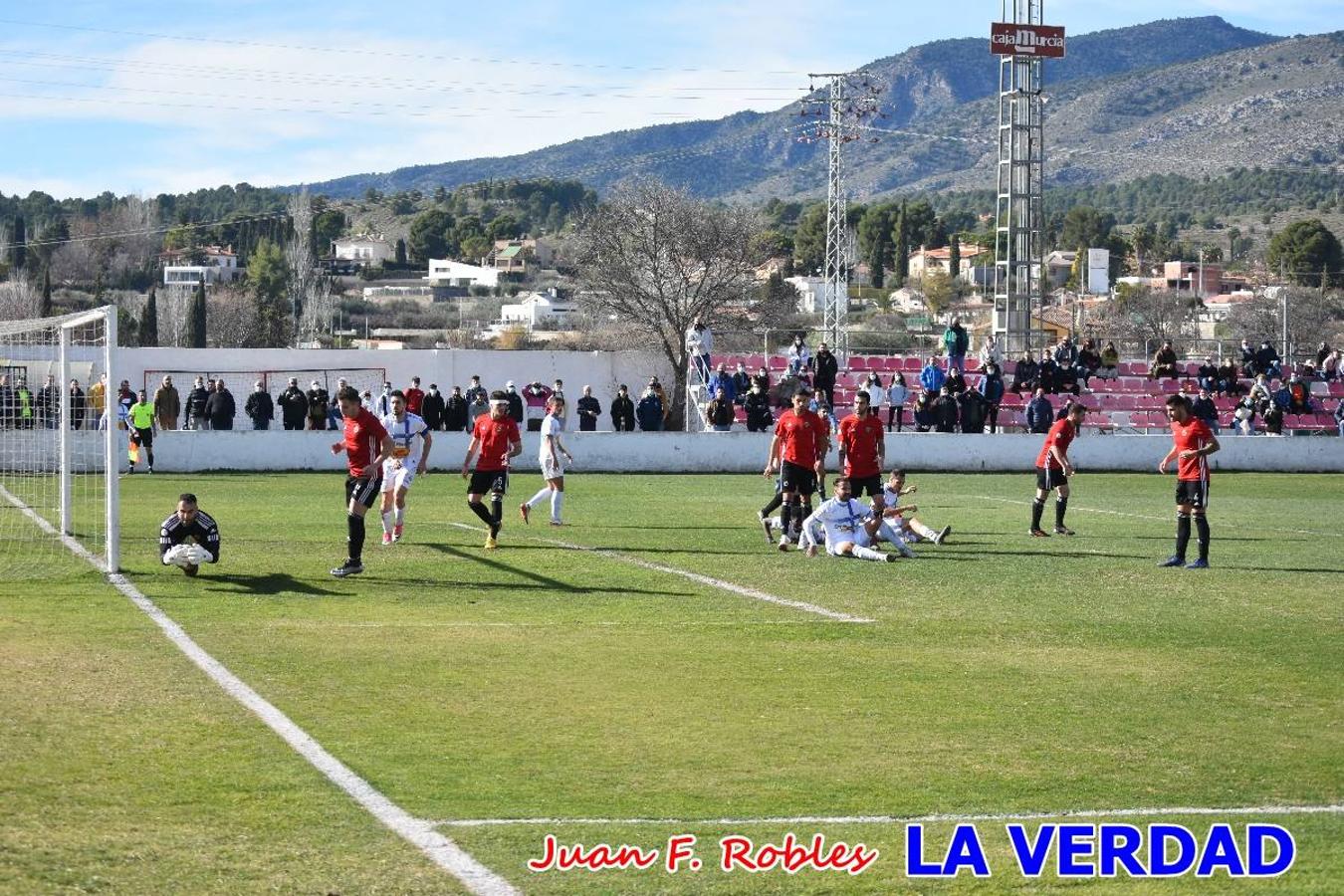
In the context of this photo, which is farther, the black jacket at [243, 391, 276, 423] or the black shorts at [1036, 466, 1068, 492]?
the black jacket at [243, 391, 276, 423]

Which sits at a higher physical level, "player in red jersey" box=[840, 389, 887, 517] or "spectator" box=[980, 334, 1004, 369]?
"spectator" box=[980, 334, 1004, 369]

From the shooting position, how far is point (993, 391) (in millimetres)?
42812

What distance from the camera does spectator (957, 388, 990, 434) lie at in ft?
137

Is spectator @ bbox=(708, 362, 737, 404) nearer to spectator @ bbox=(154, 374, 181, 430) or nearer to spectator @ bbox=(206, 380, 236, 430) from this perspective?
spectator @ bbox=(206, 380, 236, 430)

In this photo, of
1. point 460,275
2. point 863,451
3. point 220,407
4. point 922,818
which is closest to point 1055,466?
point 863,451

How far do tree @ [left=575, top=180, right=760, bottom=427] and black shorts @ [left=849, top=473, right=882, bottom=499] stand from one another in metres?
52.6

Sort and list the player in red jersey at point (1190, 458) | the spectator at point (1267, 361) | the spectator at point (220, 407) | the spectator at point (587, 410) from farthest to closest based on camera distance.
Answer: the spectator at point (1267, 361)
the spectator at point (587, 410)
the spectator at point (220, 407)
the player in red jersey at point (1190, 458)

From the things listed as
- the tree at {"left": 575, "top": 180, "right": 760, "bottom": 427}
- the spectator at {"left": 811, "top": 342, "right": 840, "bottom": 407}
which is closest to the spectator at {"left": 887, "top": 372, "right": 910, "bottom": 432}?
the spectator at {"left": 811, "top": 342, "right": 840, "bottom": 407}

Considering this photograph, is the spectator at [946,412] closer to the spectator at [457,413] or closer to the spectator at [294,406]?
the spectator at [457,413]

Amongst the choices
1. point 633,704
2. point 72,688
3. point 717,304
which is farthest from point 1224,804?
point 717,304

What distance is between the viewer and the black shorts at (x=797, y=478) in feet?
66.3

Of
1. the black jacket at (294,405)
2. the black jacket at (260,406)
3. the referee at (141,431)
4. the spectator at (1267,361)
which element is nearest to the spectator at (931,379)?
the spectator at (1267,361)

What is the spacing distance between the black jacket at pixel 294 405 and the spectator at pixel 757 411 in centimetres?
1067

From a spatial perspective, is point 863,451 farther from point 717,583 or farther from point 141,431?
point 141,431
